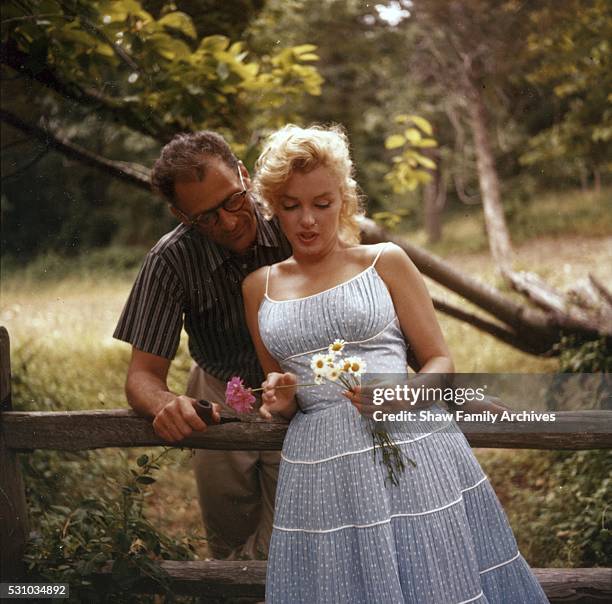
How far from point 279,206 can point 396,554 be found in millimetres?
1054

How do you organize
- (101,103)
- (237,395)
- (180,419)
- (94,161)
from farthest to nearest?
(94,161) < (101,103) < (180,419) < (237,395)

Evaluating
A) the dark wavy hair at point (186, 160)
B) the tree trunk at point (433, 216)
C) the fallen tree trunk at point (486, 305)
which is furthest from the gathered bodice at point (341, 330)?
the tree trunk at point (433, 216)

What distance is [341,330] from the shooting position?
2.21m

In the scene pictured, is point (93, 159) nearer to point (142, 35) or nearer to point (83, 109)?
point (83, 109)

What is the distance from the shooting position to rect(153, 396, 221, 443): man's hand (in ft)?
7.75

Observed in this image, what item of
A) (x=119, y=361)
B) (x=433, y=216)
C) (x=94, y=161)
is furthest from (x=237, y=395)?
(x=433, y=216)

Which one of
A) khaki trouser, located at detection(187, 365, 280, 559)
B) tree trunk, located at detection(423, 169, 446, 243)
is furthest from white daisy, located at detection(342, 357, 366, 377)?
tree trunk, located at detection(423, 169, 446, 243)

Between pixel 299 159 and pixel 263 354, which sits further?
pixel 263 354

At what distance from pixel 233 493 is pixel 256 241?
1.16 meters

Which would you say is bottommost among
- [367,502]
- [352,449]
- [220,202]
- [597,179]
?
[367,502]

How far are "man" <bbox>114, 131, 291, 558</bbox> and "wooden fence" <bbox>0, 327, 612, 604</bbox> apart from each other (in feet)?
0.57

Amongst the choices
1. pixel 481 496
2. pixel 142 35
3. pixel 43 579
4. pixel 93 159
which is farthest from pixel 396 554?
pixel 93 159

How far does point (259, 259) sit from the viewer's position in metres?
2.96

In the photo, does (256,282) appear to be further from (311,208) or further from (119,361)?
(119,361)
